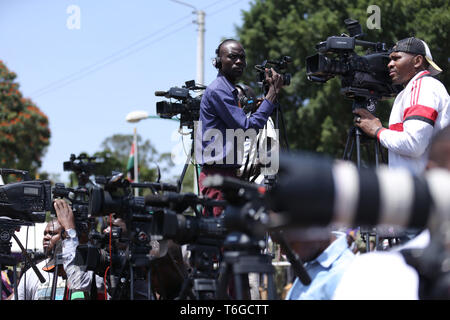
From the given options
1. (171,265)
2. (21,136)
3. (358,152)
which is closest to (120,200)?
(171,265)

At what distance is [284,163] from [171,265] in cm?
248

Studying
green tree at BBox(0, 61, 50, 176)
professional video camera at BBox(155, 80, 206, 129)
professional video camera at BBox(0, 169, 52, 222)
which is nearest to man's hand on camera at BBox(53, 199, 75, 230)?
professional video camera at BBox(0, 169, 52, 222)

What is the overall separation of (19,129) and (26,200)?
→ 2101 cm

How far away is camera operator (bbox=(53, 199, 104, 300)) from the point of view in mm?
4777

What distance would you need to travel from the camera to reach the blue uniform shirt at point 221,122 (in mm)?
4617

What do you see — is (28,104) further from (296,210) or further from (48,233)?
(296,210)

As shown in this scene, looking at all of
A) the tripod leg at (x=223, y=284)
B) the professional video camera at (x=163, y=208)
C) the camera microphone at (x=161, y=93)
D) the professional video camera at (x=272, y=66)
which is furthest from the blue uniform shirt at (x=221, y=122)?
the tripod leg at (x=223, y=284)

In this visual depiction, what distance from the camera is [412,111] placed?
4.26 metres

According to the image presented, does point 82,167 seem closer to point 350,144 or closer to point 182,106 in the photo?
point 182,106

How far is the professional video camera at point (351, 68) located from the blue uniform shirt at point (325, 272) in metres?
1.82

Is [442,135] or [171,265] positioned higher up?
[442,135]

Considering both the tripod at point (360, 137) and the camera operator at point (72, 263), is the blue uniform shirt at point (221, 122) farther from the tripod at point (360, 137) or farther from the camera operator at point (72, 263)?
the camera operator at point (72, 263)

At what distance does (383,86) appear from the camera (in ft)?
15.7

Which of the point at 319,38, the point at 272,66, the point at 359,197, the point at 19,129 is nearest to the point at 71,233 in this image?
the point at 272,66
